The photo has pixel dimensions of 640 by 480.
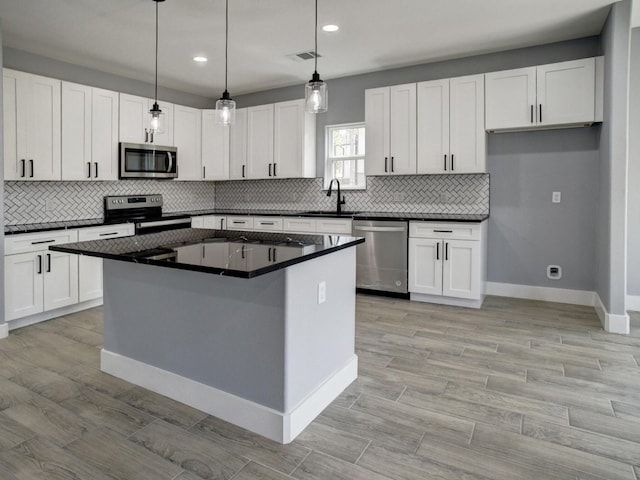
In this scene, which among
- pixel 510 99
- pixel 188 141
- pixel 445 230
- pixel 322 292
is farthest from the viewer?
pixel 188 141

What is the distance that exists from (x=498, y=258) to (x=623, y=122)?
1813 millimetres

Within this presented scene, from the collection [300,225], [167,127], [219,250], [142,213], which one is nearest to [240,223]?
[300,225]

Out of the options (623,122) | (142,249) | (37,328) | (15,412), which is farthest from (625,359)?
(37,328)

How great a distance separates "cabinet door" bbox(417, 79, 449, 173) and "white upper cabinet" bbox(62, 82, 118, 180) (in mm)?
3357

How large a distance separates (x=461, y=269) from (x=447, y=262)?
0.15 metres

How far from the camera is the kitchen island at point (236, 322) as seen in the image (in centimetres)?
210

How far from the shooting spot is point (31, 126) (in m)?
4.11

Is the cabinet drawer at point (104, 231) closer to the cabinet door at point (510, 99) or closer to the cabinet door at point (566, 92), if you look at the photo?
the cabinet door at point (510, 99)

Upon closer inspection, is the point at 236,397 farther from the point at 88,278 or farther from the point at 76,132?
the point at 76,132

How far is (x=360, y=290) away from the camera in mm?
5074

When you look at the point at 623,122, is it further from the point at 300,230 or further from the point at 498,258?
the point at 300,230

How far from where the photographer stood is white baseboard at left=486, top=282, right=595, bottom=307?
178 inches

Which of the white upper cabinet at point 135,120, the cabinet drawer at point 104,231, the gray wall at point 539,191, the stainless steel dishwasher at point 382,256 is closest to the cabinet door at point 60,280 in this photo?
the cabinet drawer at point 104,231

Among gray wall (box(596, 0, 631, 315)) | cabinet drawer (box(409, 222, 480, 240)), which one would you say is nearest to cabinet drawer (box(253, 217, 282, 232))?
cabinet drawer (box(409, 222, 480, 240))
